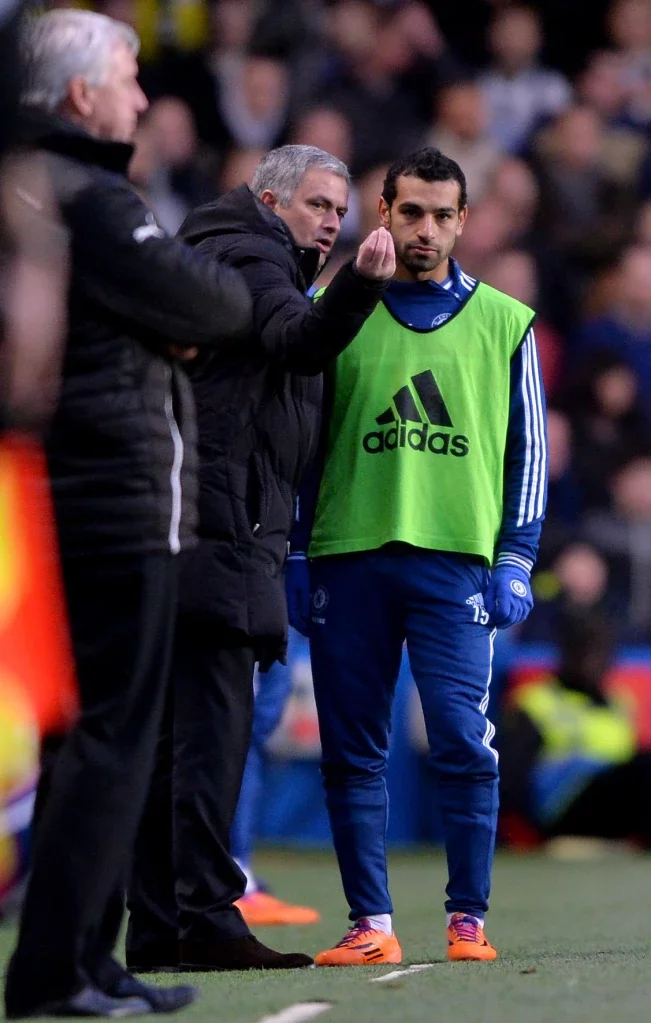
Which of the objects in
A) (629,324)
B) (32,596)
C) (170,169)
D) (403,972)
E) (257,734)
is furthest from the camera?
(170,169)

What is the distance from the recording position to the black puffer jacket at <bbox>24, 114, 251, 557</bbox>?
11.2 ft

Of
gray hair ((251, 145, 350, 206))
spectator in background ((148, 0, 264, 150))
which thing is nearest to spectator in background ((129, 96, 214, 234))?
spectator in background ((148, 0, 264, 150))

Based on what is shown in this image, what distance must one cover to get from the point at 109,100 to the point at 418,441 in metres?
1.46

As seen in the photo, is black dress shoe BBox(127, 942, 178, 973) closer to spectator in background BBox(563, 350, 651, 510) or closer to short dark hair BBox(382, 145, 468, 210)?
short dark hair BBox(382, 145, 468, 210)

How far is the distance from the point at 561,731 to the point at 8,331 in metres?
5.64

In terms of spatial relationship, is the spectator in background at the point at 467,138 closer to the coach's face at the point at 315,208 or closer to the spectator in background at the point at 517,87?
the spectator in background at the point at 517,87

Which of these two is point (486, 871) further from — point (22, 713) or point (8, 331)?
point (8, 331)

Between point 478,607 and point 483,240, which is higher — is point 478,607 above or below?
below

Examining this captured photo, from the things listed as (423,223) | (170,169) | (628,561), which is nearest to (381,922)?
(423,223)

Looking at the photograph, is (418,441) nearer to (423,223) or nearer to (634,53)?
(423,223)

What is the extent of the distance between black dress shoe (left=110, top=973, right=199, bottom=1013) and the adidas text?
1.58 metres

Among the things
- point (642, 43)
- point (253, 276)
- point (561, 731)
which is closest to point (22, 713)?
point (253, 276)

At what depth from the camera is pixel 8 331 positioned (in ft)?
10.3

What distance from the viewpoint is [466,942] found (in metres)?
4.59
